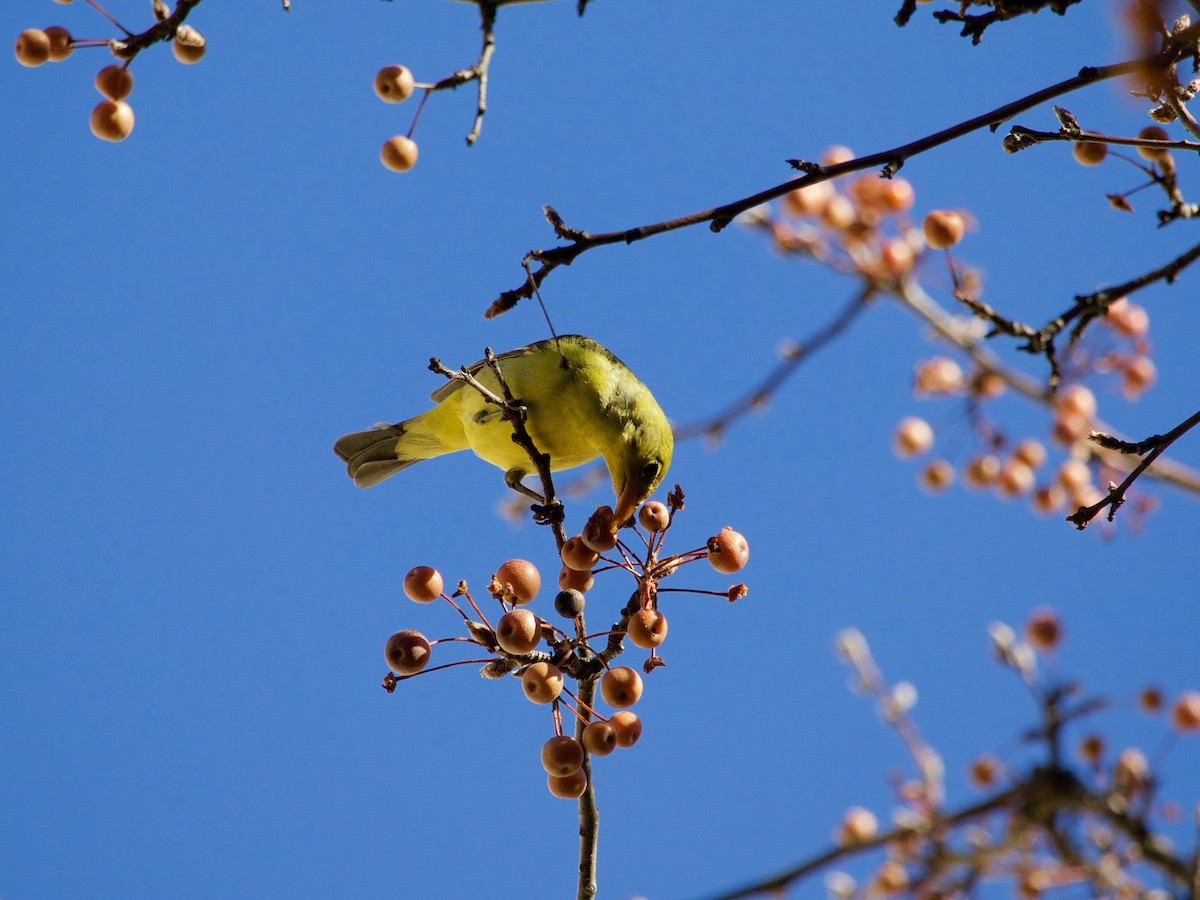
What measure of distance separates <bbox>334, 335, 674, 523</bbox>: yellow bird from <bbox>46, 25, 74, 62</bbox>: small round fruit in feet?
6.99

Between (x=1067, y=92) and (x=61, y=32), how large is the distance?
133 inches

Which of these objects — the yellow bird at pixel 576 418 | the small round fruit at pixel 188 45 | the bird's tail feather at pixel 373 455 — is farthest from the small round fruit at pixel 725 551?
the bird's tail feather at pixel 373 455

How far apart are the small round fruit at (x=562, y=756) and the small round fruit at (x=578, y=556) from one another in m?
0.63

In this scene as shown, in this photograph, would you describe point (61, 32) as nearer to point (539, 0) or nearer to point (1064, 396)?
point (539, 0)

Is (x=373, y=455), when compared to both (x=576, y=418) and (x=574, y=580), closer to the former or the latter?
(x=576, y=418)

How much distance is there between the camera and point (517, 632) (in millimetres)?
2941

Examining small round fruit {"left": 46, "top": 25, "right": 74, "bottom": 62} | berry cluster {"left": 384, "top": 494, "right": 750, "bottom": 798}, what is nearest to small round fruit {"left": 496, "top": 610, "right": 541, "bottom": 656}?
berry cluster {"left": 384, "top": 494, "right": 750, "bottom": 798}

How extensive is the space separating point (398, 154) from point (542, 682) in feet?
7.01

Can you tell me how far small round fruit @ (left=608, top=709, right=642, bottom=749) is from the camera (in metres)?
3.12

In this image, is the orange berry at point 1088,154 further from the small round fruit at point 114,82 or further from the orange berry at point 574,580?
the small round fruit at point 114,82

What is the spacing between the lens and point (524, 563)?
337cm

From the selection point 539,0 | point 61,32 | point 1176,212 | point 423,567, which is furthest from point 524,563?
point 61,32

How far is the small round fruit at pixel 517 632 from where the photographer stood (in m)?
2.94

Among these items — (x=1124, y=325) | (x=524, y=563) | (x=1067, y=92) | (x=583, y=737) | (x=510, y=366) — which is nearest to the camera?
(x=1067, y=92)
